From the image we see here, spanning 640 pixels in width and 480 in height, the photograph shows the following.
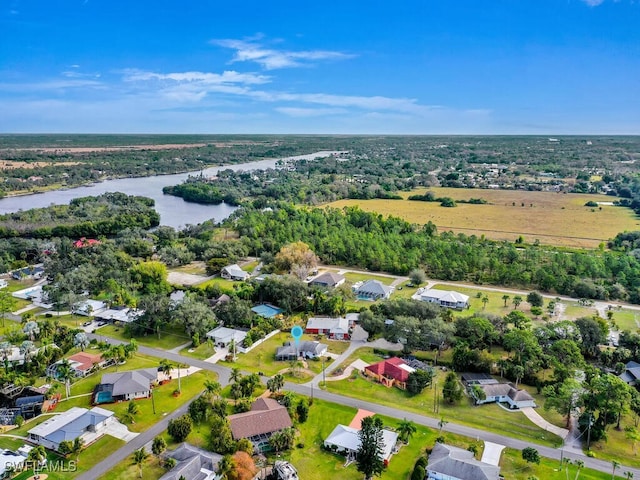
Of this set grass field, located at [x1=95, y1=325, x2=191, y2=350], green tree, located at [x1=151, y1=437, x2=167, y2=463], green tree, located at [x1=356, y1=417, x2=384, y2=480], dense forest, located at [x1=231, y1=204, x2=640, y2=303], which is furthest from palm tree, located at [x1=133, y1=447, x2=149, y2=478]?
dense forest, located at [x1=231, y1=204, x2=640, y2=303]

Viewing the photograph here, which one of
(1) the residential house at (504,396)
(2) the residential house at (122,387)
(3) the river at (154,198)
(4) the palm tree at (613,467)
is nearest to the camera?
(4) the palm tree at (613,467)

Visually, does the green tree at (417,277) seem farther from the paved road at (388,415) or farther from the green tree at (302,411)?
the green tree at (302,411)

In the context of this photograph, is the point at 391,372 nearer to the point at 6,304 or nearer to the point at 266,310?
the point at 266,310

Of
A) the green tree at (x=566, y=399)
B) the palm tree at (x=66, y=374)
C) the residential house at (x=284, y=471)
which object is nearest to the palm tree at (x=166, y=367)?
the palm tree at (x=66, y=374)

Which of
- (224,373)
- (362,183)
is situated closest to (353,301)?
(224,373)

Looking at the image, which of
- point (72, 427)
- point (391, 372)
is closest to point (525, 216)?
point (391, 372)

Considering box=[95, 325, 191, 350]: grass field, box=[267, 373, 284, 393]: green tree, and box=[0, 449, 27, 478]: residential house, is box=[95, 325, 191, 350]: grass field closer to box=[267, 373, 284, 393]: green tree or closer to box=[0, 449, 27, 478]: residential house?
box=[267, 373, 284, 393]: green tree

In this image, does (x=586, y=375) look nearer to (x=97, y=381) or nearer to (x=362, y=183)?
(x=97, y=381)
